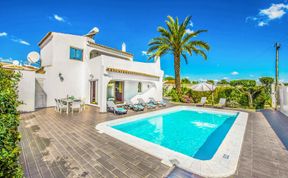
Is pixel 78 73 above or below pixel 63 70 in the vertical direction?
below

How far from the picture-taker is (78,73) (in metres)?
15.6

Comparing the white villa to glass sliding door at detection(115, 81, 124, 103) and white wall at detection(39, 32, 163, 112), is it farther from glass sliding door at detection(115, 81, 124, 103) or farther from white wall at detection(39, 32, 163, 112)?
glass sliding door at detection(115, 81, 124, 103)

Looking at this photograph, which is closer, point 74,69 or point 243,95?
point 74,69

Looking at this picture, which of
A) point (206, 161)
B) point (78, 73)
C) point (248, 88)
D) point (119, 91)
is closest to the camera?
point (206, 161)

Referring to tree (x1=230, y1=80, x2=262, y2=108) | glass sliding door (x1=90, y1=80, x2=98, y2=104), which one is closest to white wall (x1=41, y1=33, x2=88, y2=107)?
glass sliding door (x1=90, y1=80, x2=98, y2=104)

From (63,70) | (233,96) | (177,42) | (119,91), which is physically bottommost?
(233,96)

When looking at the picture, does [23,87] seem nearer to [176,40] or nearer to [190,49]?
[176,40]

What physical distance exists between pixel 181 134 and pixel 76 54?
14.9m

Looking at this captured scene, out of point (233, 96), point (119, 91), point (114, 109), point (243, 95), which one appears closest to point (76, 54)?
point (119, 91)

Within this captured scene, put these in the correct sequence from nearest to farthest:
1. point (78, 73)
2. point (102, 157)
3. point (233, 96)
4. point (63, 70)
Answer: point (102, 157), point (63, 70), point (78, 73), point (233, 96)

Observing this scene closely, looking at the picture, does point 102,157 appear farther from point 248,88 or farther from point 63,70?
point 248,88

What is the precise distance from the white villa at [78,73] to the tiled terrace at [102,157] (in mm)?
6248

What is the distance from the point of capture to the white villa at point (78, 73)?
41.1 feet

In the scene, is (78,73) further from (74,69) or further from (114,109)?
(114,109)
